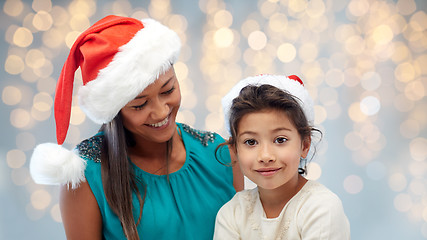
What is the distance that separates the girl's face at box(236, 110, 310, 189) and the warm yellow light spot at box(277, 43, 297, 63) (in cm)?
129

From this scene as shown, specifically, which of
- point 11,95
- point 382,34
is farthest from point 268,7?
point 11,95

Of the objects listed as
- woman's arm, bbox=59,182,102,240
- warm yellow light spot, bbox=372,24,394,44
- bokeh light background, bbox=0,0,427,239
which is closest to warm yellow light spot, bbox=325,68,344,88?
bokeh light background, bbox=0,0,427,239

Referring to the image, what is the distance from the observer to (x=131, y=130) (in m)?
1.53

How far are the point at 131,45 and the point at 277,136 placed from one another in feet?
1.67

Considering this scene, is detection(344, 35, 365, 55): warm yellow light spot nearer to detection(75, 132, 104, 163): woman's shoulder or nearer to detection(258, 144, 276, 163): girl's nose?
detection(258, 144, 276, 163): girl's nose

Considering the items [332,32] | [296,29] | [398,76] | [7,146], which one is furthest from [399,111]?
[7,146]

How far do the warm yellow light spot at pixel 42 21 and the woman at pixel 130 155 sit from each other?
112 centimetres

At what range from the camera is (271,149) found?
1.31 meters

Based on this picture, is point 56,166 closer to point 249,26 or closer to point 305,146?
point 305,146

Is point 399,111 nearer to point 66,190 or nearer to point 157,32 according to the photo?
point 157,32

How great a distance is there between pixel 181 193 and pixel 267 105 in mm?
471

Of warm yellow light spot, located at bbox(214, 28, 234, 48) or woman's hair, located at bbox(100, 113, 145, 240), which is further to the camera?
warm yellow light spot, located at bbox(214, 28, 234, 48)

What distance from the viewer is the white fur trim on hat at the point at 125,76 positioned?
1.36 m

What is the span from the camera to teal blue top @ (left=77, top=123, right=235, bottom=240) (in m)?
1.51
